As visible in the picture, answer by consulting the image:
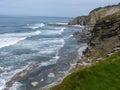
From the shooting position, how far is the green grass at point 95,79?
12.3m

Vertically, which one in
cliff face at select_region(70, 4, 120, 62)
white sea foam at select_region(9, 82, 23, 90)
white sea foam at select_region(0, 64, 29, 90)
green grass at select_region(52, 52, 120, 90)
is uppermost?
green grass at select_region(52, 52, 120, 90)

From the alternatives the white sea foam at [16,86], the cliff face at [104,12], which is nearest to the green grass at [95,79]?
the white sea foam at [16,86]

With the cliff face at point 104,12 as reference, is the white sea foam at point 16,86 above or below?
below

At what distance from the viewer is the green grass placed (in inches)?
484

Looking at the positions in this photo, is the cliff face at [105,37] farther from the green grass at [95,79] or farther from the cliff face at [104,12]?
the green grass at [95,79]

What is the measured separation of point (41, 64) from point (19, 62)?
12.9 feet

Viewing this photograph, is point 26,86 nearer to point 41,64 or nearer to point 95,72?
point 41,64

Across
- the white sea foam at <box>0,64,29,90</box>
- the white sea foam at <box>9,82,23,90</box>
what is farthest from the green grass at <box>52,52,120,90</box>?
the white sea foam at <box>0,64,29,90</box>

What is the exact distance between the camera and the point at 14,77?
3734cm

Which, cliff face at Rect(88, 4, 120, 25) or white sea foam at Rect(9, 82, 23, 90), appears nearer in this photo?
white sea foam at Rect(9, 82, 23, 90)

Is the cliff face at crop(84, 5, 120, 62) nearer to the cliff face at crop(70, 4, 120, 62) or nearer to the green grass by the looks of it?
the cliff face at crop(70, 4, 120, 62)

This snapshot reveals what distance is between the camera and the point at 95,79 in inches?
498

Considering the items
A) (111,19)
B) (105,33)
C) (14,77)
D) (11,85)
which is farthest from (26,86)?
(111,19)

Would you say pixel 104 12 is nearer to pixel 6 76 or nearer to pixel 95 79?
pixel 6 76
